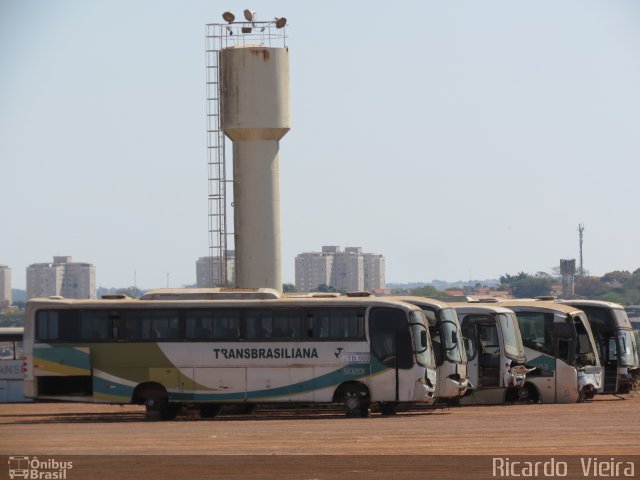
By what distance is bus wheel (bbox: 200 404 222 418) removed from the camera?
36.2 m

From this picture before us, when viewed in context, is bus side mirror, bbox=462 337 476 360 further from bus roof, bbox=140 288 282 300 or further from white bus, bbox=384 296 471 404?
bus roof, bbox=140 288 282 300

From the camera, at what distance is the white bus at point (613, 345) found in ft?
150

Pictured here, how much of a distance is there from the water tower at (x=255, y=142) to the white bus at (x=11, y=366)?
10.2 meters

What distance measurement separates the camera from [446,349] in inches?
1455

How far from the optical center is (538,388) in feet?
136

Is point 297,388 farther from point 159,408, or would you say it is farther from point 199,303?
point 159,408

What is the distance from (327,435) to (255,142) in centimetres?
2304

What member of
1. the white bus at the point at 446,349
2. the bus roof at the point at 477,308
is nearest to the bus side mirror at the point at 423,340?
the white bus at the point at 446,349

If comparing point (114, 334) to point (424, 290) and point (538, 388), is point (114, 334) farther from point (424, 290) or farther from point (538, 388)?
point (424, 290)

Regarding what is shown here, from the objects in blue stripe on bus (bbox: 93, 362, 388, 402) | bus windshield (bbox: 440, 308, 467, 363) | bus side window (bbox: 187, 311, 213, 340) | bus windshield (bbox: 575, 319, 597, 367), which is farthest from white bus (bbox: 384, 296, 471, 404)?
bus windshield (bbox: 575, 319, 597, 367)

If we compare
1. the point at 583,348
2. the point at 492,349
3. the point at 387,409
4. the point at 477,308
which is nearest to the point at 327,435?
the point at 387,409

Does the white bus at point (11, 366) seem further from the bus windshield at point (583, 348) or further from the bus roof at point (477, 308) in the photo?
the bus windshield at point (583, 348)
